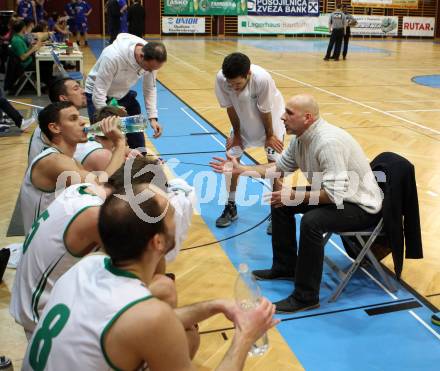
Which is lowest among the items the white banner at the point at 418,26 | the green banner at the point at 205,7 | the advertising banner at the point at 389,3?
the white banner at the point at 418,26

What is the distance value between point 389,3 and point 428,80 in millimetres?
15324

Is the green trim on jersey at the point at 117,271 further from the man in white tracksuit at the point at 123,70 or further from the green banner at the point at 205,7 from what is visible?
the green banner at the point at 205,7

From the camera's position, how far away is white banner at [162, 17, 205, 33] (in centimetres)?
2639

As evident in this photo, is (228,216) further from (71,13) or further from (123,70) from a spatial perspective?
(71,13)

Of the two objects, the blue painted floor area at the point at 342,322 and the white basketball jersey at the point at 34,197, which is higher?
the white basketball jersey at the point at 34,197

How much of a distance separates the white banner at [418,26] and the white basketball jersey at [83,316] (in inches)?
1183

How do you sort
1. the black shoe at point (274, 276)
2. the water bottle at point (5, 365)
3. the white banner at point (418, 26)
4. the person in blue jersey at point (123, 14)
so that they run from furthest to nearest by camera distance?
the white banner at point (418, 26), the person in blue jersey at point (123, 14), the black shoe at point (274, 276), the water bottle at point (5, 365)

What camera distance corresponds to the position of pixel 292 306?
388 cm

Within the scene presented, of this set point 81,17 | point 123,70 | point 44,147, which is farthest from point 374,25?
point 44,147

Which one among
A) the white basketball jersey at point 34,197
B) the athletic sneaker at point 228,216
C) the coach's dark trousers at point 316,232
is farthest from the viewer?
the athletic sneaker at point 228,216

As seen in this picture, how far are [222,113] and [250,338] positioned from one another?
856 centimetres

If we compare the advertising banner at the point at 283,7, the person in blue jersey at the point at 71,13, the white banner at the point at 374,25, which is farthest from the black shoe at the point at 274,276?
the white banner at the point at 374,25

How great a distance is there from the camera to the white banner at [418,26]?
28958 millimetres

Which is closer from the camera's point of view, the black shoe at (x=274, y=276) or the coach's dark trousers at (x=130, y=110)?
the black shoe at (x=274, y=276)
